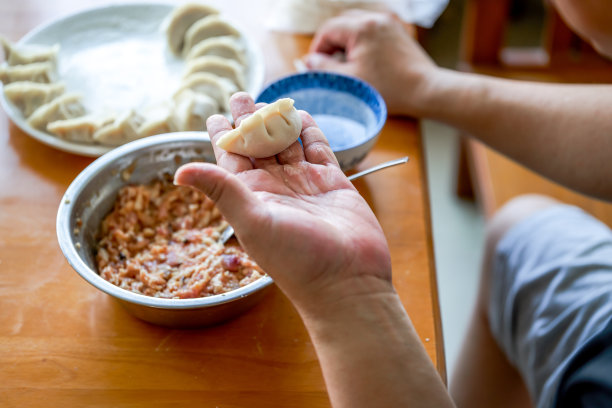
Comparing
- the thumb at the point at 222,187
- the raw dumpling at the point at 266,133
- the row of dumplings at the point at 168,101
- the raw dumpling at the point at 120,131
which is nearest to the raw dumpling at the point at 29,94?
the row of dumplings at the point at 168,101

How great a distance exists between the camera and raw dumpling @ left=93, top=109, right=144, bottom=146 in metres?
1.02

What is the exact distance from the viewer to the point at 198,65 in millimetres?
1156

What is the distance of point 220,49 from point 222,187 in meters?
0.70

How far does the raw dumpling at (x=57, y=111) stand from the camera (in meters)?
1.06

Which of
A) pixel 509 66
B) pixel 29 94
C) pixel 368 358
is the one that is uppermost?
pixel 29 94

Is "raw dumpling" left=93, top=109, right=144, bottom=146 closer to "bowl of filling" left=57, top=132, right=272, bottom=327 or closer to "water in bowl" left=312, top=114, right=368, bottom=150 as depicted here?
"bowl of filling" left=57, top=132, right=272, bottom=327

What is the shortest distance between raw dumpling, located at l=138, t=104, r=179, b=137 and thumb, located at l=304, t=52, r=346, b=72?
0.32 metres

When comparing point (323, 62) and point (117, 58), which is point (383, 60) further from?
point (117, 58)

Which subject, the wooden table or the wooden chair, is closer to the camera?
the wooden table

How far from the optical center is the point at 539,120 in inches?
42.2

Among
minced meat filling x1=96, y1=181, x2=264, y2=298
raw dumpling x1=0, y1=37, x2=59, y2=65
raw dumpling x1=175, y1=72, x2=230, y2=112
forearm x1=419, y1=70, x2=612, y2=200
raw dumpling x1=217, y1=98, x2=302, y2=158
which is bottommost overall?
minced meat filling x1=96, y1=181, x2=264, y2=298

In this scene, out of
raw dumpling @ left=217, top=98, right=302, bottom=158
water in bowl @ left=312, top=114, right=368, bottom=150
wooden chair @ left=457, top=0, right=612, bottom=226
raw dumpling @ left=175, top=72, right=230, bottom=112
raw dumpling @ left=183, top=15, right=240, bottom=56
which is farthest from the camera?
wooden chair @ left=457, top=0, right=612, bottom=226

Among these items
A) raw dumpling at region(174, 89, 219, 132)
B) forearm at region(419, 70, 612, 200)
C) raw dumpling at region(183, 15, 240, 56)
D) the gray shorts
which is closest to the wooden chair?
the gray shorts

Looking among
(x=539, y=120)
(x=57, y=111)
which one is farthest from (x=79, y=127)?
(x=539, y=120)
